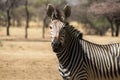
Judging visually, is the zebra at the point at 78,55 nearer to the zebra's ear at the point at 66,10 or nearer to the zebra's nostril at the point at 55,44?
the zebra's ear at the point at 66,10

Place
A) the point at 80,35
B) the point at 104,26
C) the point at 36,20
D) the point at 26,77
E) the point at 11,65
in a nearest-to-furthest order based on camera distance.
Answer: the point at 80,35 → the point at 26,77 → the point at 11,65 → the point at 104,26 → the point at 36,20

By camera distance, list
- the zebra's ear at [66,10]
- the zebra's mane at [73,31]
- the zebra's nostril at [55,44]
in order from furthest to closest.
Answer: the zebra's mane at [73,31], the zebra's ear at [66,10], the zebra's nostril at [55,44]

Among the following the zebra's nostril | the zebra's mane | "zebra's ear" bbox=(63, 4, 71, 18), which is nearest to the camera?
the zebra's nostril

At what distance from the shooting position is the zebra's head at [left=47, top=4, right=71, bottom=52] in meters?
6.83

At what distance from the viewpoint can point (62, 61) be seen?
743 centimetres

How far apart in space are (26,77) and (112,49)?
5.53m

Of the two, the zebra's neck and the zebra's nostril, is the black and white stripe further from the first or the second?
the zebra's nostril

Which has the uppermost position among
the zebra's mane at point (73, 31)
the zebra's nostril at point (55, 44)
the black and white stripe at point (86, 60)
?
the zebra's mane at point (73, 31)

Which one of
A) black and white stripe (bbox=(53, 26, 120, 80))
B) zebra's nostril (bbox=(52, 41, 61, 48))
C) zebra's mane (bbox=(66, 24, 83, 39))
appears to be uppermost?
zebra's mane (bbox=(66, 24, 83, 39))

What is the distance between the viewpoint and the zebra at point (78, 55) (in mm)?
7180

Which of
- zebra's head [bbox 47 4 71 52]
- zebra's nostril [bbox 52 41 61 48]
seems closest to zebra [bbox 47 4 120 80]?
zebra's head [bbox 47 4 71 52]

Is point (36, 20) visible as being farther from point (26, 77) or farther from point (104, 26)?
point (26, 77)

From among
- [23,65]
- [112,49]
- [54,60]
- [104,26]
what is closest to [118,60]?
[112,49]

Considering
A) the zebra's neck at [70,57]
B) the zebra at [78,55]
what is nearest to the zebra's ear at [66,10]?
the zebra at [78,55]
